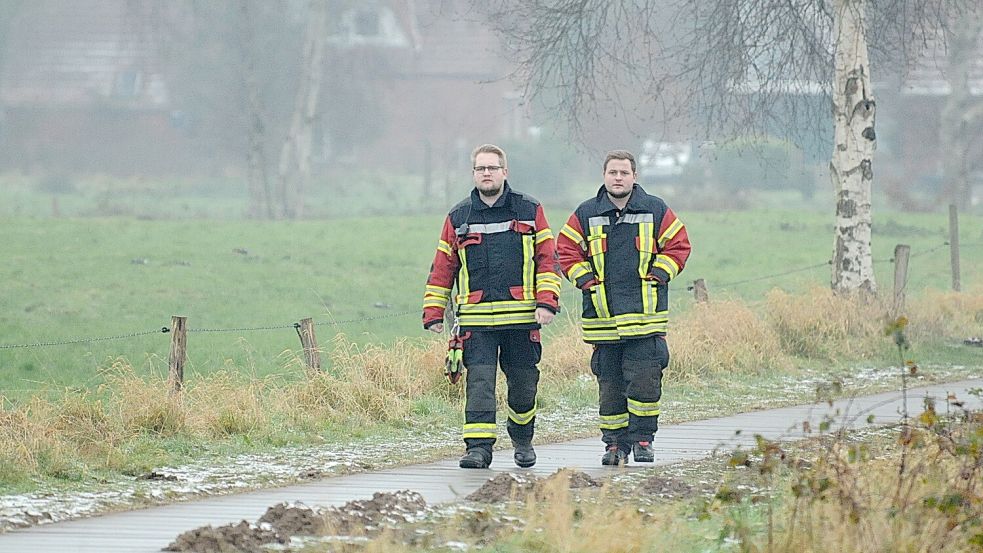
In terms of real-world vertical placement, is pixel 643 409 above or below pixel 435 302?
below

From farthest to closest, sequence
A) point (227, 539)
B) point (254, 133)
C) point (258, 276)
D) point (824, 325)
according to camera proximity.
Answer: point (254, 133), point (258, 276), point (824, 325), point (227, 539)

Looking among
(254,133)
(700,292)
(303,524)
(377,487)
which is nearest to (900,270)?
(700,292)

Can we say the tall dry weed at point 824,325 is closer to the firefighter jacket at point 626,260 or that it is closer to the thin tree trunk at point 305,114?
the firefighter jacket at point 626,260

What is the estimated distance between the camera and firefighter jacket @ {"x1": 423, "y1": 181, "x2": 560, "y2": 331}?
9258 mm

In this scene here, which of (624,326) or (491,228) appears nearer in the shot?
(491,228)

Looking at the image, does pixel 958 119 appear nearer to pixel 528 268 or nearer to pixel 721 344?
pixel 721 344

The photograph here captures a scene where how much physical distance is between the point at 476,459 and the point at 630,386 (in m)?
1.11

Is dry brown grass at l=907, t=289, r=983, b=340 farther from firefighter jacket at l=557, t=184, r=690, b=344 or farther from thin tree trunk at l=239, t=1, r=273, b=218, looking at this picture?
thin tree trunk at l=239, t=1, r=273, b=218

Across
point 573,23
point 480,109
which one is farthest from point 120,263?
point 480,109

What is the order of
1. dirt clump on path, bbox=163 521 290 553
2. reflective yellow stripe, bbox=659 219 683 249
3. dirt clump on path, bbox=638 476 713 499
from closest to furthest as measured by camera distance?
dirt clump on path, bbox=163 521 290 553 < dirt clump on path, bbox=638 476 713 499 < reflective yellow stripe, bbox=659 219 683 249

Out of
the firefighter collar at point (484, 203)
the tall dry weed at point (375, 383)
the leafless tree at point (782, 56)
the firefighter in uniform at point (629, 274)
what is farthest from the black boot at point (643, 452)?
the leafless tree at point (782, 56)

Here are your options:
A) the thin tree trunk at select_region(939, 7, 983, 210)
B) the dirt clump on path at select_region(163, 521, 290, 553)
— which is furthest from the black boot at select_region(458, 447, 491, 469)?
the thin tree trunk at select_region(939, 7, 983, 210)

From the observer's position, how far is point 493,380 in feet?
30.7

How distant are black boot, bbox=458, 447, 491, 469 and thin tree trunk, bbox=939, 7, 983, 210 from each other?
36661 millimetres
